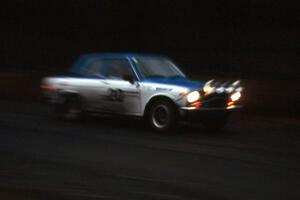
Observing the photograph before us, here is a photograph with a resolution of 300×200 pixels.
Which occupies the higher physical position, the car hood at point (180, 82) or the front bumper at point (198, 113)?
the car hood at point (180, 82)

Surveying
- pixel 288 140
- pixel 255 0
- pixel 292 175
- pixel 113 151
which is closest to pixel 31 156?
pixel 113 151

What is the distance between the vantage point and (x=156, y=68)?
619 inches

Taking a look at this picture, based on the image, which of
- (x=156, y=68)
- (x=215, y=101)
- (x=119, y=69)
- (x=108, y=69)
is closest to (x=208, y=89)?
(x=215, y=101)

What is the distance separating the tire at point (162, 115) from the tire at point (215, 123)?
790mm

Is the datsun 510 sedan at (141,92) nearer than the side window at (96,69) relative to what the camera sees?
Yes

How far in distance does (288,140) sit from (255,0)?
55.9ft

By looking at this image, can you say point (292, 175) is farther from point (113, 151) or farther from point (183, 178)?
point (113, 151)

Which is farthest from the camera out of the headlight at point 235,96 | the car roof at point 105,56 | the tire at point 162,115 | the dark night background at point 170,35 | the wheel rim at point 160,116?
the dark night background at point 170,35

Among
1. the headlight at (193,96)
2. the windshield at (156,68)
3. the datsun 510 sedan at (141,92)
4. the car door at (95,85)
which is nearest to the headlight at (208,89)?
the datsun 510 sedan at (141,92)

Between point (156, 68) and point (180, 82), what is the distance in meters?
0.99

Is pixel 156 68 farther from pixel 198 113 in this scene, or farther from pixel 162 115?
pixel 198 113

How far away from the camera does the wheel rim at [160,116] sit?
1480 cm

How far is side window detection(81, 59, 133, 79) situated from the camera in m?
15.5

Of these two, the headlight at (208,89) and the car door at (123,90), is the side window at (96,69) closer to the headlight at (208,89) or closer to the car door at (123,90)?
the car door at (123,90)
